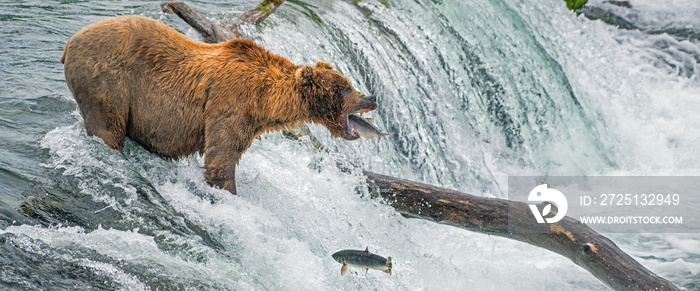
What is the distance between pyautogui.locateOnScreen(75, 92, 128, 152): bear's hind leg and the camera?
399 centimetres

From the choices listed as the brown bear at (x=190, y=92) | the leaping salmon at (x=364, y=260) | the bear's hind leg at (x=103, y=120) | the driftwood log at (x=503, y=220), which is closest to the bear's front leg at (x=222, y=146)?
the brown bear at (x=190, y=92)

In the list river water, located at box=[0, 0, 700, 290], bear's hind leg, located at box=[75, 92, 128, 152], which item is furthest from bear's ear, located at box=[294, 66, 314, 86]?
bear's hind leg, located at box=[75, 92, 128, 152]

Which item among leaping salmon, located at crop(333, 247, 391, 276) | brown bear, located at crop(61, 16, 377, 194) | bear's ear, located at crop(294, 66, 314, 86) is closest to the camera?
leaping salmon, located at crop(333, 247, 391, 276)

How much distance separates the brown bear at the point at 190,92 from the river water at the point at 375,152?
207 mm

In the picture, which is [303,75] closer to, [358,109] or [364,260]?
[358,109]

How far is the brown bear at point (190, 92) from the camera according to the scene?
397cm

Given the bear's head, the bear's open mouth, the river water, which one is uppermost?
the bear's head

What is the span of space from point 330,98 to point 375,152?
219 centimetres

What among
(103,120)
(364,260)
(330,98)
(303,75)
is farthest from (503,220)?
(103,120)

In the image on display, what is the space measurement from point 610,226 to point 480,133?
1.74 meters

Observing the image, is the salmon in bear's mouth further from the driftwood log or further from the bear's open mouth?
the driftwood log

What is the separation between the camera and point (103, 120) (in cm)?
403

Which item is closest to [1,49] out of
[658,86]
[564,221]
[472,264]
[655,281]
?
[472,264]

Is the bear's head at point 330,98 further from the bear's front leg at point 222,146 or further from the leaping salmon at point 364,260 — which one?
the leaping salmon at point 364,260
